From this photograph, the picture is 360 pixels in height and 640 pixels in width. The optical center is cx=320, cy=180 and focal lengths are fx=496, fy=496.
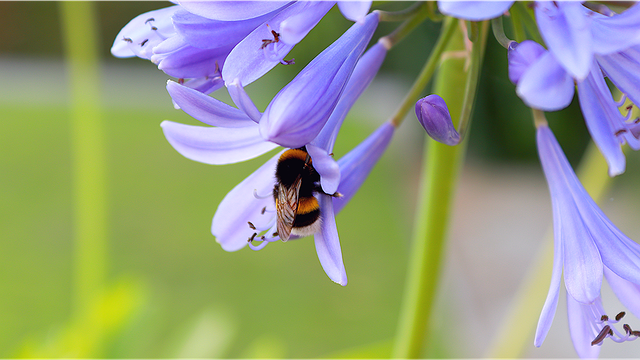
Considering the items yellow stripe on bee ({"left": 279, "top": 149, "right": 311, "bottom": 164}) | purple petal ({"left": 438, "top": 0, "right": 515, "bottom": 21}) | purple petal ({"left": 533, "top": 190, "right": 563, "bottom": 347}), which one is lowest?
purple petal ({"left": 533, "top": 190, "right": 563, "bottom": 347})

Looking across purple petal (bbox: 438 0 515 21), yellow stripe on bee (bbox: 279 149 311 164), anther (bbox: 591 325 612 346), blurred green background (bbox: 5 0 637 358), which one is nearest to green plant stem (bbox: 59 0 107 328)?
blurred green background (bbox: 5 0 637 358)

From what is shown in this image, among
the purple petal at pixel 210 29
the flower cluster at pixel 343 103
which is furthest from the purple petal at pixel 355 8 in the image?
the purple petal at pixel 210 29

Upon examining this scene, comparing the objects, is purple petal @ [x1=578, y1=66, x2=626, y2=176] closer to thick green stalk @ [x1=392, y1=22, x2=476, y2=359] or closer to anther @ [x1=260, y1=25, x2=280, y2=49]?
thick green stalk @ [x1=392, y1=22, x2=476, y2=359]

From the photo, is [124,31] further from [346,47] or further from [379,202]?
[379,202]

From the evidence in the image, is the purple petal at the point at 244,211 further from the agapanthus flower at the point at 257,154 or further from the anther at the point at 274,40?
the anther at the point at 274,40

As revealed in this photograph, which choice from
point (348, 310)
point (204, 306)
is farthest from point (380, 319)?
point (204, 306)

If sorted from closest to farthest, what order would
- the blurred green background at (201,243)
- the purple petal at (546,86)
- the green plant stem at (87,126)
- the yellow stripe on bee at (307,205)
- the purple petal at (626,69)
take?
1. the purple petal at (546,86)
2. the purple petal at (626,69)
3. the yellow stripe on bee at (307,205)
4. the green plant stem at (87,126)
5. the blurred green background at (201,243)
